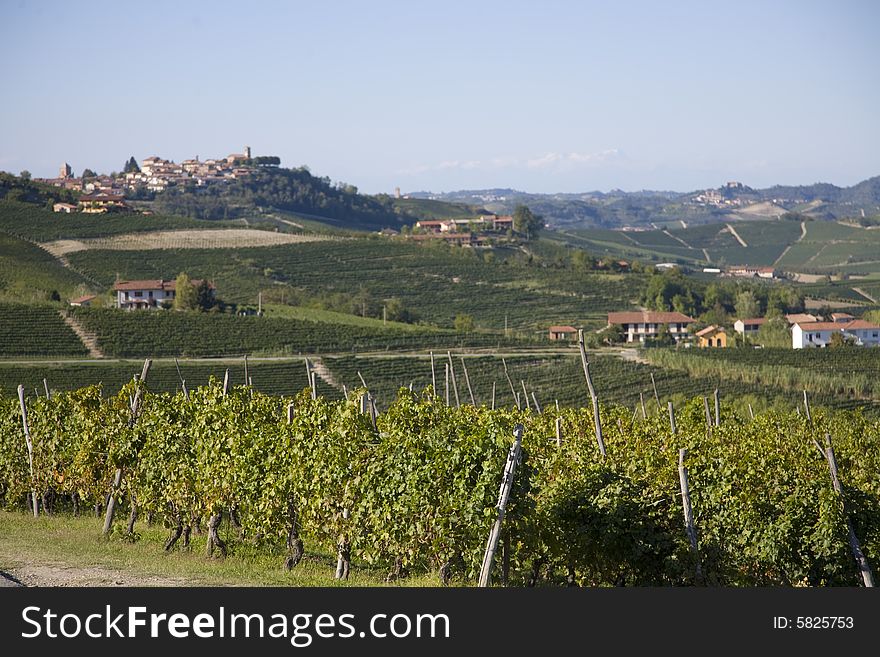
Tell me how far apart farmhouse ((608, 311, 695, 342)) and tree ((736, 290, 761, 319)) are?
8.99m

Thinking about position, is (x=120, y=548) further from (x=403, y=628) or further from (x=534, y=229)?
(x=534, y=229)

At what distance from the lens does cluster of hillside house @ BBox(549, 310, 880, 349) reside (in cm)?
5706

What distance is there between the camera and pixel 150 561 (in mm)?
11258

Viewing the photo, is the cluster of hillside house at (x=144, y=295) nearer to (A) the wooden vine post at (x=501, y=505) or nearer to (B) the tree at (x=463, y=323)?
(B) the tree at (x=463, y=323)

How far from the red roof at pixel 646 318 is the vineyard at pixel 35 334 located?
29744 millimetres

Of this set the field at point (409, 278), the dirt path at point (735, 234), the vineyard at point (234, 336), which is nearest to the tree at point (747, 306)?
the field at point (409, 278)

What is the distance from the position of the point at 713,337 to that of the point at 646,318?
4.42 metres

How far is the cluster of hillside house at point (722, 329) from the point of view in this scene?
5706cm

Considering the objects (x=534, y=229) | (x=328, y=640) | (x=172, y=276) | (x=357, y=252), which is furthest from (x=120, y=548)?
(x=534, y=229)

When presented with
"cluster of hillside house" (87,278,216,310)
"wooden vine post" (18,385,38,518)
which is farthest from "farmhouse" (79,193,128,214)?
"wooden vine post" (18,385,38,518)

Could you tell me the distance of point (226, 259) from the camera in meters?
72.2

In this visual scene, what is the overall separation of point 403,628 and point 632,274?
Answer: 7492cm

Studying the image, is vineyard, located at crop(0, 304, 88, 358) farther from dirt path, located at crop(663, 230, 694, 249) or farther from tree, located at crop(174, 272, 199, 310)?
dirt path, located at crop(663, 230, 694, 249)

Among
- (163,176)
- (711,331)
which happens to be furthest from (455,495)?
(163,176)
